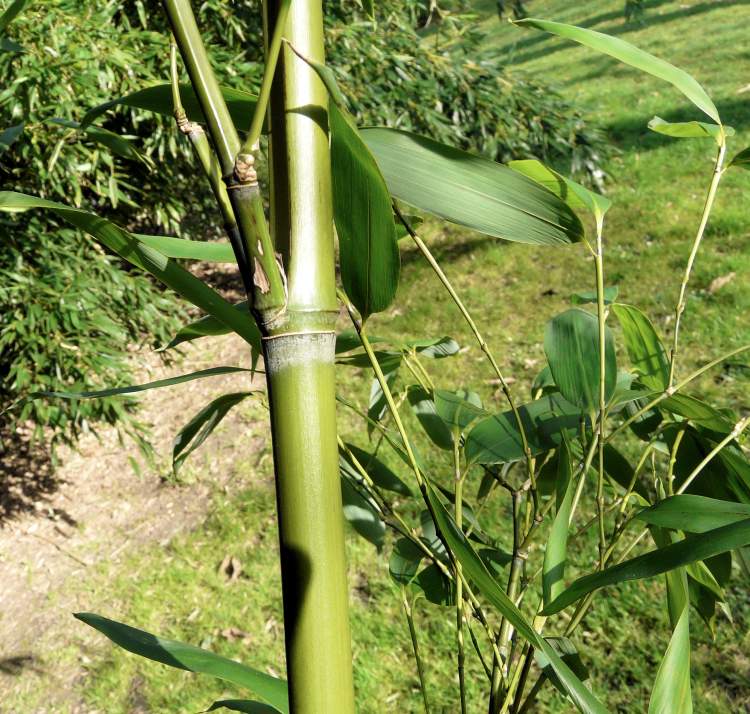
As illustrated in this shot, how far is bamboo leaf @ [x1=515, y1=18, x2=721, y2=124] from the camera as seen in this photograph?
42 cm

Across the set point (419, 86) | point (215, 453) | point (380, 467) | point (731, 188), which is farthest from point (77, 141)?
point (731, 188)

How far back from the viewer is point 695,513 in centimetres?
46

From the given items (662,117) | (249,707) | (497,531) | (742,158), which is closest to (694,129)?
(742,158)

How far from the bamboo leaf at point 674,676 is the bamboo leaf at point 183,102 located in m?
0.40

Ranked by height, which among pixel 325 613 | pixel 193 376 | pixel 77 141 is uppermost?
pixel 77 141

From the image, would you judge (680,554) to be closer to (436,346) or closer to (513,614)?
(513,614)

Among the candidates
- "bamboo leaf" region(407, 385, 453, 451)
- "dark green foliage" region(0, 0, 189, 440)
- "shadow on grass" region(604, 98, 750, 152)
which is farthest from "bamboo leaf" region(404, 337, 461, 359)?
"shadow on grass" region(604, 98, 750, 152)

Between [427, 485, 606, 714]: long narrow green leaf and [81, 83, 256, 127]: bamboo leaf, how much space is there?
0.25 m

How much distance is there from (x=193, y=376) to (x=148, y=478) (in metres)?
2.48

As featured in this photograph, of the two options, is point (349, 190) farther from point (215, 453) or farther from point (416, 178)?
point (215, 453)

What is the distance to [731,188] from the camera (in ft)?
12.8

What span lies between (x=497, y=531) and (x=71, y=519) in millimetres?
1516

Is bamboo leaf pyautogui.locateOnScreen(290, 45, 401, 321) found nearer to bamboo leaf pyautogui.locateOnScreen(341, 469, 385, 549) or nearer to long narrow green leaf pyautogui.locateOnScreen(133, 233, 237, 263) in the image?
long narrow green leaf pyautogui.locateOnScreen(133, 233, 237, 263)

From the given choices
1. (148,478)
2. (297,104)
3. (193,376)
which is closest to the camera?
(297,104)
